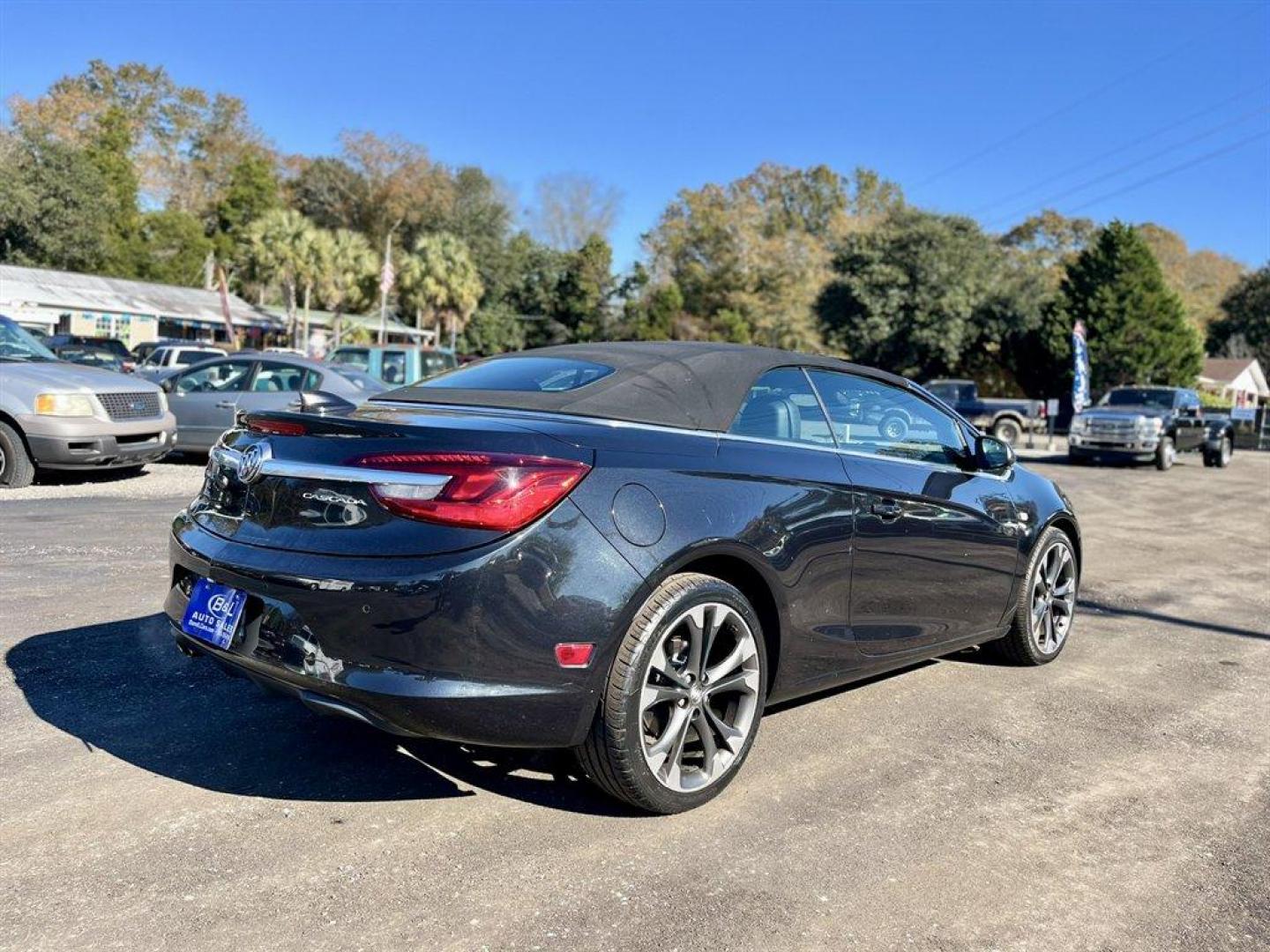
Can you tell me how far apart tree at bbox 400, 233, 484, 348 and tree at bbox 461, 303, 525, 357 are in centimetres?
619

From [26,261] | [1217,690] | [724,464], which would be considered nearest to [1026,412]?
[1217,690]

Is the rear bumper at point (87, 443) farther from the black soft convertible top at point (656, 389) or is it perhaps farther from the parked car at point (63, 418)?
the black soft convertible top at point (656, 389)

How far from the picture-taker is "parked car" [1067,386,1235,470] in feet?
66.8

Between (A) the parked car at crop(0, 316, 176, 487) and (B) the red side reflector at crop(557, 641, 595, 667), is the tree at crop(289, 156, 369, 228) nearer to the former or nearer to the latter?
(A) the parked car at crop(0, 316, 176, 487)

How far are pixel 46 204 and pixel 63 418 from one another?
48.6 meters

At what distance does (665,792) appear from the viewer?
3207mm

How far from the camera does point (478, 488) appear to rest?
290 centimetres

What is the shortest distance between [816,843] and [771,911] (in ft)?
1.49

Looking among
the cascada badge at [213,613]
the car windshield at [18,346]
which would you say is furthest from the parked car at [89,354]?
the cascada badge at [213,613]

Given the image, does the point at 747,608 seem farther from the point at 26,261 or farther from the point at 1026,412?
the point at 26,261

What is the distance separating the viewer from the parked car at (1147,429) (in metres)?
20.4

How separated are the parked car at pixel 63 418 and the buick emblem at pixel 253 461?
7.54 metres

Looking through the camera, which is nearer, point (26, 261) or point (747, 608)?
point (747, 608)

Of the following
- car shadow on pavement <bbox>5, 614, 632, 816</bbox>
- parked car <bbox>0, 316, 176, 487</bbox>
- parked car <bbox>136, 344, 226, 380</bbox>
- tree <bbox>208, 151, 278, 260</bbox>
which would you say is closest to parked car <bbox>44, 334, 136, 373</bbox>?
parked car <bbox>136, 344, 226, 380</bbox>
